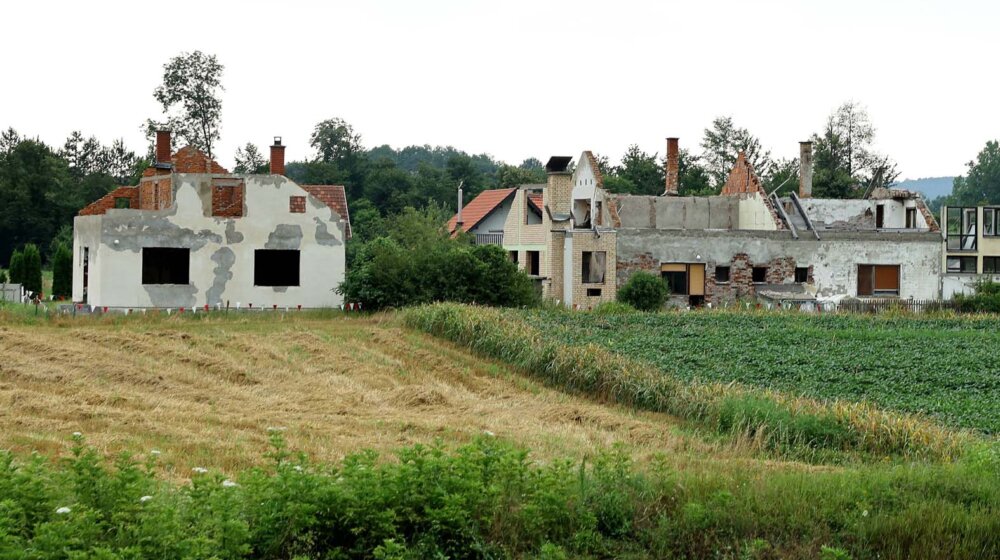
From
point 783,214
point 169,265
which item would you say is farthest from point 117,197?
point 783,214

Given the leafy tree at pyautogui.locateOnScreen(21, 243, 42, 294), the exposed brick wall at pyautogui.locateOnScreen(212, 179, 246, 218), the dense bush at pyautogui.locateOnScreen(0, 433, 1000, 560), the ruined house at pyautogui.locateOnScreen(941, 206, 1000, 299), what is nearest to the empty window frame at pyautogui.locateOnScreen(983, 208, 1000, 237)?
the ruined house at pyautogui.locateOnScreen(941, 206, 1000, 299)

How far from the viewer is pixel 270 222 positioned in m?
36.6

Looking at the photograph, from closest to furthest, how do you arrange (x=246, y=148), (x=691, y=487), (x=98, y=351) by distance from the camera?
(x=691, y=487) → (x=98, y=351) → (x=246, y=148)

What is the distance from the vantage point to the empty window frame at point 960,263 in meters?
66.1

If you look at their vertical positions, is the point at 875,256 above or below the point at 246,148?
below

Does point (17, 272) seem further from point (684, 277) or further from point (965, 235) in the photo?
point (965, 235)

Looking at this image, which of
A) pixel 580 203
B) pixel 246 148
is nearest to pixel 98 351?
pixel 580 203

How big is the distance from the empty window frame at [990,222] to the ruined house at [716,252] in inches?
728

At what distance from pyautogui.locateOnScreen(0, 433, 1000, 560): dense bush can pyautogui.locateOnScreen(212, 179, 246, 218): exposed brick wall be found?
998 inches

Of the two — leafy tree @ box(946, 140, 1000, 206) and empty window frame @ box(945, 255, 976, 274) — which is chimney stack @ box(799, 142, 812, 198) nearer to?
empty window frame @ box(945, 255, 976, 274)

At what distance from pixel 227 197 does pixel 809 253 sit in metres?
22.8

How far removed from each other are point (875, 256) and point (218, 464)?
3790 cm

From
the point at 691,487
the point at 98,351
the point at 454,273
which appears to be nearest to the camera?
the point at 691,487

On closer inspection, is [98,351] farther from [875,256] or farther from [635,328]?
[875,256]
